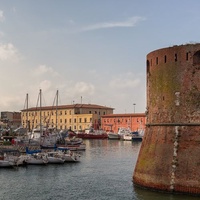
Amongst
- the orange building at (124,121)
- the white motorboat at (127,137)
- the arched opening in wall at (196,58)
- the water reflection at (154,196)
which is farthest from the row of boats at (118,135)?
the arched opening in wall at (196,58)

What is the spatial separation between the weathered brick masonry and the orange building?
99.8 m

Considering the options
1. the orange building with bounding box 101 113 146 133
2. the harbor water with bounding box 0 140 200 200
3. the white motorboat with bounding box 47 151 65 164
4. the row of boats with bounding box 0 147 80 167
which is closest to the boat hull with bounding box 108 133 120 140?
the orange building with bounding box 101 113 146 133

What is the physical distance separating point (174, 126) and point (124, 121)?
111869mm

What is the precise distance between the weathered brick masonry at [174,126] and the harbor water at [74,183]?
1.08 meters

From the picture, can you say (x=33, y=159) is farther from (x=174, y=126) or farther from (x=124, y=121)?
(x=124, y=121)

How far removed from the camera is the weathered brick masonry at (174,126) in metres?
26.2

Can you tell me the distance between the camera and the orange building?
133250mm

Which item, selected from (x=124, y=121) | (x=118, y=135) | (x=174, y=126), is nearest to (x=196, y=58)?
(x=174, y=126)

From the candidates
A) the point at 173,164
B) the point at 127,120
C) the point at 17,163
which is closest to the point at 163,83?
the point at 173,164

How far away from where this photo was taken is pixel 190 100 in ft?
90.2

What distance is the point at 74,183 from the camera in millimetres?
35500

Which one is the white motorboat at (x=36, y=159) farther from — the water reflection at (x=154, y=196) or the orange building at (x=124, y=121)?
the orange building at (x=124, y=121)

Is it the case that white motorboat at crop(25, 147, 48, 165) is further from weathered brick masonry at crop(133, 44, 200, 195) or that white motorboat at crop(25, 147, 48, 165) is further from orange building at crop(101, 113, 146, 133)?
orange building at crop(101, 113, 146, 133)

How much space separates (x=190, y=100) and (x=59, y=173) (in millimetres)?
20693
